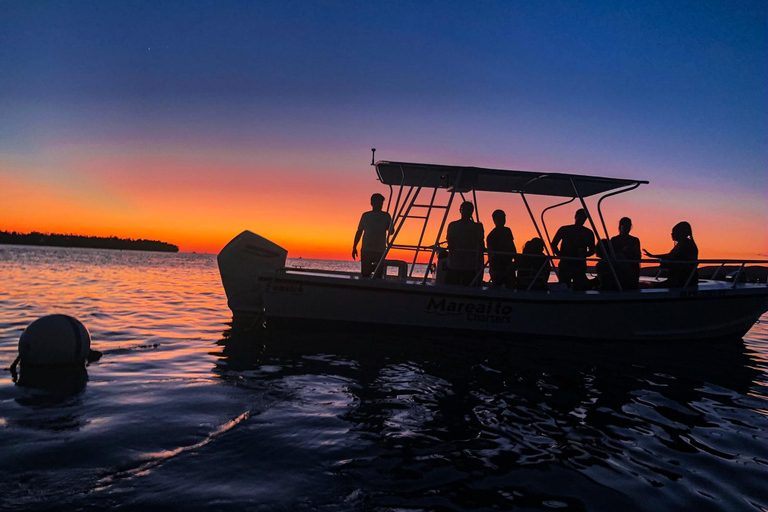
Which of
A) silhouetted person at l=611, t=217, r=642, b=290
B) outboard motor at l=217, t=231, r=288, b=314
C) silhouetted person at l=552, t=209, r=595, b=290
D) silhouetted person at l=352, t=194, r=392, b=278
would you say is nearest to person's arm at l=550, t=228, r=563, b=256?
silhouetted person at l=552, t=209, r=595, b=290

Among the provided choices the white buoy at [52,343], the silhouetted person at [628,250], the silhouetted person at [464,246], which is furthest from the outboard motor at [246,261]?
the silhouetted person at [628,250]

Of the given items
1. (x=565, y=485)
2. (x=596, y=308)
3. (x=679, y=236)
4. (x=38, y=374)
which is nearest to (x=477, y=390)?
(x=565, y=485)

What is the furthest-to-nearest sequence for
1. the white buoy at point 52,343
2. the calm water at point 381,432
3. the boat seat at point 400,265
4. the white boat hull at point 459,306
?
1. the boat seat at point 400,265
2. the white boat hull at point 459,306
3. the white buoy at point 52,343
4. the calm water at point 381,432

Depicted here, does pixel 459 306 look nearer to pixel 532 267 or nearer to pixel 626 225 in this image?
pixel 532 267

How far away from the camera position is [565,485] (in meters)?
2.99

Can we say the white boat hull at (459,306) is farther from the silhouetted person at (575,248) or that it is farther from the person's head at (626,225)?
the person's head at (626,225)

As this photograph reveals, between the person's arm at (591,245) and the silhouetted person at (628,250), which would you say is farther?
the silhouetted person at (628,250)

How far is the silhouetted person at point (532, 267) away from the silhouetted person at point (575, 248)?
318mm

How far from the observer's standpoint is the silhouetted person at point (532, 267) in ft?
26.9

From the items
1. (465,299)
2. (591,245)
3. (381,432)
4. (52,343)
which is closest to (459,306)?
(465,299)

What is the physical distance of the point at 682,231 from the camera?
27.5 ft

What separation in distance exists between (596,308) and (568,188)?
2.56 m

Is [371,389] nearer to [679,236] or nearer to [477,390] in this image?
[477,390]

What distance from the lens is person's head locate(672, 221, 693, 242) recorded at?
8352 mm
